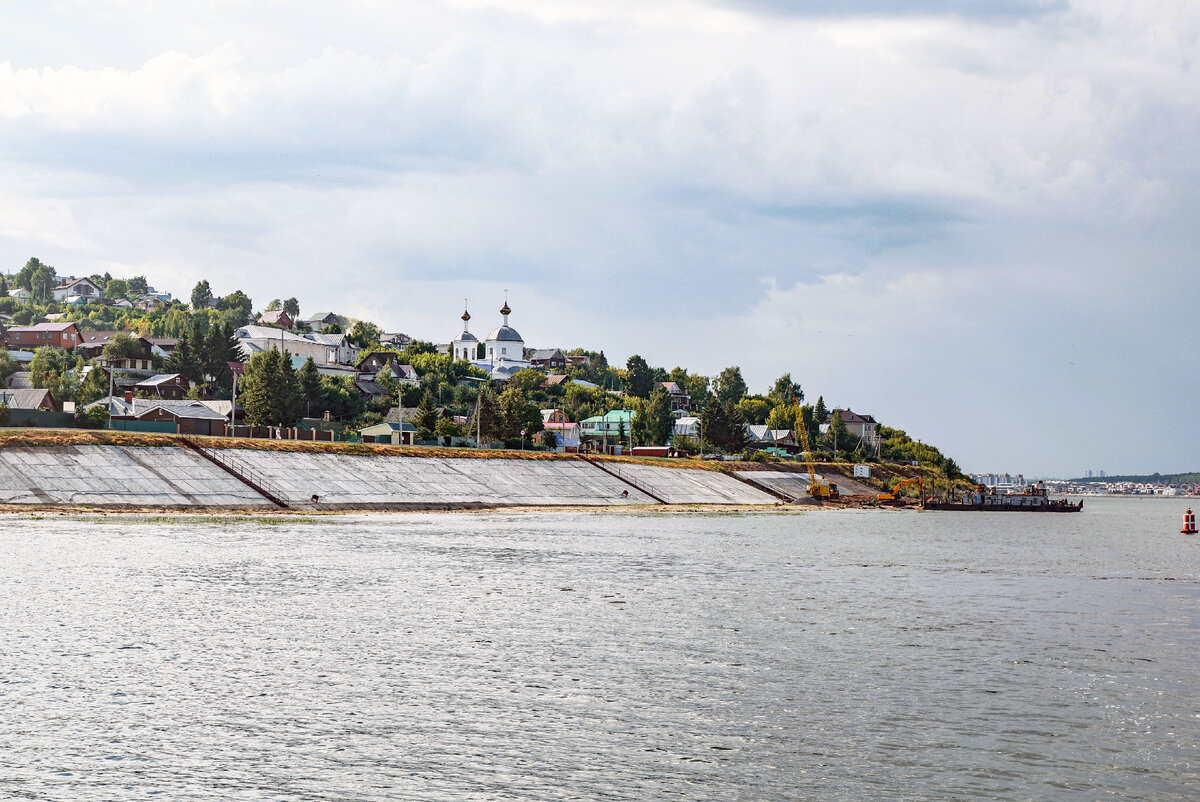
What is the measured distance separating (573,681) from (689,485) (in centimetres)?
12470

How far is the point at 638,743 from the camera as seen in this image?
2038cm

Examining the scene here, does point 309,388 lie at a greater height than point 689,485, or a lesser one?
greater

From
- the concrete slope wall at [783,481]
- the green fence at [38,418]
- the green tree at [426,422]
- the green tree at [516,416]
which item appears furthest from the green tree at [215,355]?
the concrete slope wall at [783,481]

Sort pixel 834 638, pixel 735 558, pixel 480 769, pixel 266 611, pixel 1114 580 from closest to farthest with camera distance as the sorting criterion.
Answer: pixel 480 769, pixel 834 638, pixel 266 611, pixel 1114 580, pixel 735 558

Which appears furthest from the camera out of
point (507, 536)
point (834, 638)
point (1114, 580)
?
point (507, 536)

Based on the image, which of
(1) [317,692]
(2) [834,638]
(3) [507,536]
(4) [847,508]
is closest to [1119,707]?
(2) [834,638]

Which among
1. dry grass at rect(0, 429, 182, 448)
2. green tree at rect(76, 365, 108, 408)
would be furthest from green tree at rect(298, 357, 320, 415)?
dry grass at rect(0, 429, 182, 448)

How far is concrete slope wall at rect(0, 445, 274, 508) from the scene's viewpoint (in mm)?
84062

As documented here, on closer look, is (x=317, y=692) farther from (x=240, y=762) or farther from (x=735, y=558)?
(x=735, y=558)

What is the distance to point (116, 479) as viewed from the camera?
3524 inches

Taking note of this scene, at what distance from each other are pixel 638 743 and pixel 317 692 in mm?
8222

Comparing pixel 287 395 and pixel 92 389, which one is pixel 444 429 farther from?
pixel 92 389

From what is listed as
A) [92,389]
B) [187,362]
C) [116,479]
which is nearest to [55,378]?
[92,389]

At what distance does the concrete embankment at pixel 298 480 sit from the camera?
8688cm
